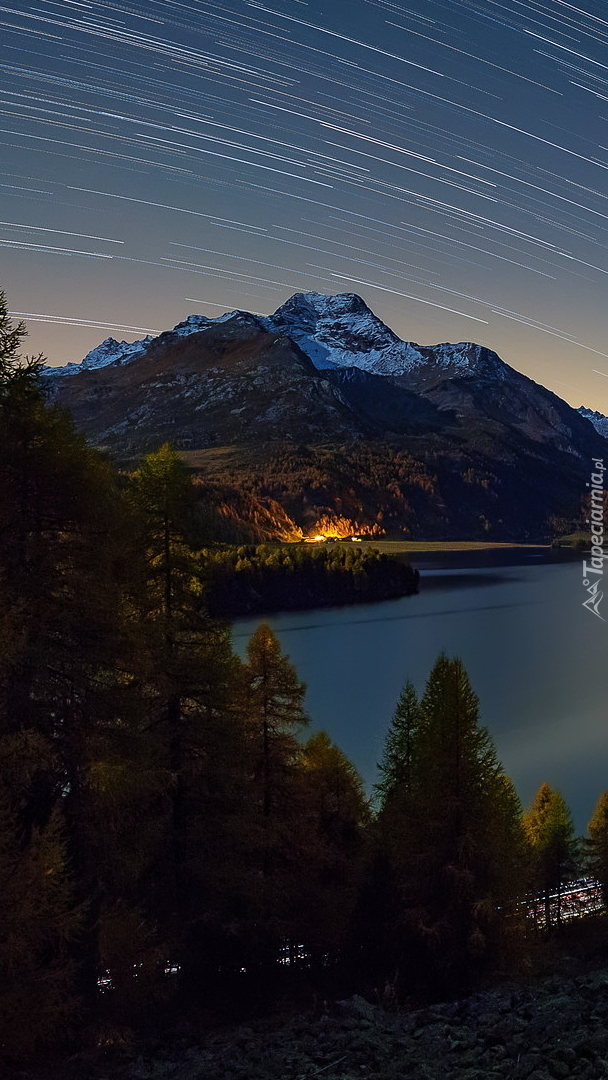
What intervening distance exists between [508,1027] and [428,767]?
21.0 ft

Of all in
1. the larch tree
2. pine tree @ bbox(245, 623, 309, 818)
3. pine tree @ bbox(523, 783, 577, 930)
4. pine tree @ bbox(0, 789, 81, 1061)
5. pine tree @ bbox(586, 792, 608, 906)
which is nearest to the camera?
pine tree @ bbox(0, 789, 81, 1061)

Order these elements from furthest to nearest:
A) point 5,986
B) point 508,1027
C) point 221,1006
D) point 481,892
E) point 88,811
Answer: point 481,892 → point 221,1006 → point 88,811 → point 508,1027 → point 5,986

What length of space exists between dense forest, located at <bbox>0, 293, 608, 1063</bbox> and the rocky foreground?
1.31 metres

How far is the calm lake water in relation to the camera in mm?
40719

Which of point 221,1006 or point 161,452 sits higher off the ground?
point 161,452

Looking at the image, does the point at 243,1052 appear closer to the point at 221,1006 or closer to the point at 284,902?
the point at 221,1006

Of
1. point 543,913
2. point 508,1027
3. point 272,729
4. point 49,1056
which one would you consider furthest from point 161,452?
point 543,913

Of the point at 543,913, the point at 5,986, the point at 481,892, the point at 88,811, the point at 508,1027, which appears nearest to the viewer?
the point at 5,986

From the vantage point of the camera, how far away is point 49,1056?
978 centimetres

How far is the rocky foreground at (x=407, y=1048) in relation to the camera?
8383mm

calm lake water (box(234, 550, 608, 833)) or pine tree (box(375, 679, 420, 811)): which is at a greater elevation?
calm lake water (box(234, 550, 608, 833))

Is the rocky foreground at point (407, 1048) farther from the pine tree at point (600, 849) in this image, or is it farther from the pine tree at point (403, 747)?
the pine tree at point (600, 849)

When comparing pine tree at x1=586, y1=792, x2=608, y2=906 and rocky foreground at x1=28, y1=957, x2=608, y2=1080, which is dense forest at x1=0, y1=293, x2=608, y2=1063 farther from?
pine tree at x1=586, y1=792, x2=608, y2=906

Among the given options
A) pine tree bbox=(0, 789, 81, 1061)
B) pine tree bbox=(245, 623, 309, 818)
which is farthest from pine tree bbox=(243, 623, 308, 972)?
pine tree bbox=(0, 789, 81, 1061)
